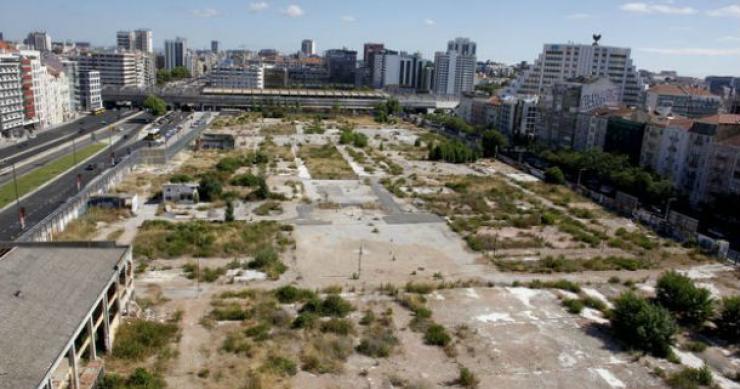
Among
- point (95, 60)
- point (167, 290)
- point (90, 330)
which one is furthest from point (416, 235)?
→ point (95, 60)

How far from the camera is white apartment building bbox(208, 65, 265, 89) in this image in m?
141

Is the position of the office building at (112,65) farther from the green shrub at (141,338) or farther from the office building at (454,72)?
the green shrub at (141,338)

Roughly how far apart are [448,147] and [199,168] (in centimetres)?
2907

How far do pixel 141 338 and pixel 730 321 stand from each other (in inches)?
950

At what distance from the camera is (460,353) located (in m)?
20.8

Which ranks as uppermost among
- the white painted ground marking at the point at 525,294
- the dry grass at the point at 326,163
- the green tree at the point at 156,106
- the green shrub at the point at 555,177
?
the green tree at the point at 156,106

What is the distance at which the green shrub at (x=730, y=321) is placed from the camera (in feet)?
77.0

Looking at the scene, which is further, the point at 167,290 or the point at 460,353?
the point at 167,290

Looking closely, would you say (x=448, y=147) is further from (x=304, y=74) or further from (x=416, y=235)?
(x=304, y=74)

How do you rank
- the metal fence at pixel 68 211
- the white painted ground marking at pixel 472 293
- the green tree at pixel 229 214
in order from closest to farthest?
the white painted ground marking at pixel 472 293
the metal fence at pixel 68 211
the green tree at pixel 229 214

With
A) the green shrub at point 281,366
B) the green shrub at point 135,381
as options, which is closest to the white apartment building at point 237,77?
the green shrub at point 281,366

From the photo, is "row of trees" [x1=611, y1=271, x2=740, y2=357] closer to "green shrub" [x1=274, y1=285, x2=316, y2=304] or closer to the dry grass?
"green shrub" [x1=274, y1=285, x2=316, y2=304]

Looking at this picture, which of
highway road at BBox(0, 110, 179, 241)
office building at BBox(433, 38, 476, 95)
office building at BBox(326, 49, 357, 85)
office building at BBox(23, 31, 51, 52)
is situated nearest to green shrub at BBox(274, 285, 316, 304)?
highway road at BBox(0, 110, 179, 241)

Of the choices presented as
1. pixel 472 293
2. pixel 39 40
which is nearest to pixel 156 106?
pixel 472 293
